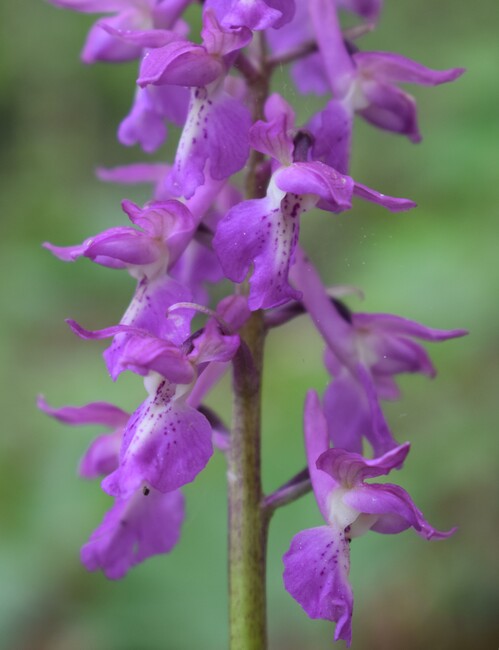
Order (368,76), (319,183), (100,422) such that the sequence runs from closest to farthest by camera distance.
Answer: (319,183)
(368,76)
(100,422)

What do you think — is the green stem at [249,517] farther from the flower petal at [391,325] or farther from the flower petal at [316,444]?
the flower petal at [391,325]

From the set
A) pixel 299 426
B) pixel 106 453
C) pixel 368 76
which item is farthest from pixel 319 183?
pixel 299 426

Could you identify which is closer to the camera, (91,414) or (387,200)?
(387,200)

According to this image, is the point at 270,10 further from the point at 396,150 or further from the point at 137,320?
the point at 396,150

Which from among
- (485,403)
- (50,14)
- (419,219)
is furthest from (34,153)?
(485,403)

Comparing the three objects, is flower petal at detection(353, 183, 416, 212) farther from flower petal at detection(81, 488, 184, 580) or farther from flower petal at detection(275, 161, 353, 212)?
flower petal at detection(81, 488, 184, 580)

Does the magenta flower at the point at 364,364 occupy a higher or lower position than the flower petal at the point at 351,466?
lower

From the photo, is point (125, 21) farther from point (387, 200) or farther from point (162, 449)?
point (162, 449)

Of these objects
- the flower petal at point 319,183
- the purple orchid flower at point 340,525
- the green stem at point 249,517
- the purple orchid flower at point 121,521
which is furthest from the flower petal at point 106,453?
the flower petal at point 319,183
